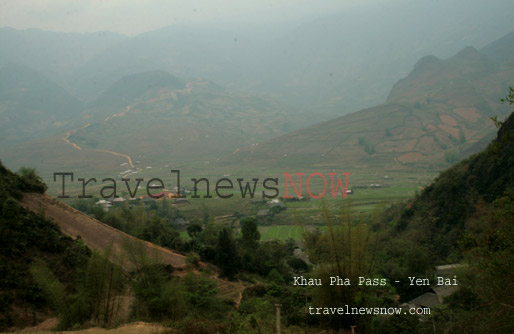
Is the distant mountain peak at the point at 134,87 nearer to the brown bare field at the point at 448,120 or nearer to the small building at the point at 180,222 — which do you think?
the brown bare field at the point at 448,120

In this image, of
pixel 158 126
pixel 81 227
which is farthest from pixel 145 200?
pixel 158 126

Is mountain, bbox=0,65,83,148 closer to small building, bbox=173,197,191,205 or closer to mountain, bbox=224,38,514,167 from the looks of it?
mountain, bbox=224,38,514,167

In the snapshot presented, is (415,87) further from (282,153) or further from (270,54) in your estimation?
(270,54)

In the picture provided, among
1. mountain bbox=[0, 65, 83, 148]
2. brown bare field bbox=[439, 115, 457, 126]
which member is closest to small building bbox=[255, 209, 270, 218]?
brown bare field bbox=[439, 115, 457, 126]

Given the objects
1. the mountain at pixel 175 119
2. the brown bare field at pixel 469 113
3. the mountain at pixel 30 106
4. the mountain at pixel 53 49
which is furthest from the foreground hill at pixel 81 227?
the mountain at pixel 53 49

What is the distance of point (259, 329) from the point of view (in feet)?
23.1

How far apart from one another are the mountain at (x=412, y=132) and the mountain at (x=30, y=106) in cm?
5664

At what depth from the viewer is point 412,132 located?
54562mm

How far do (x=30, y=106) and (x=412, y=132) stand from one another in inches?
3640

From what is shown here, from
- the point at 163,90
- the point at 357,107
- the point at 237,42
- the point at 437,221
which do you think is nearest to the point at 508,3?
the point at 357,107

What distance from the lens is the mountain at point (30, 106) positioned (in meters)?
87.1

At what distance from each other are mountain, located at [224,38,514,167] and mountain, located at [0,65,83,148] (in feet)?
186

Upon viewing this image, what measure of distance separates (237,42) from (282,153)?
141 m

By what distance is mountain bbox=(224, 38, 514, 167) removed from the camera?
49.0 metres
